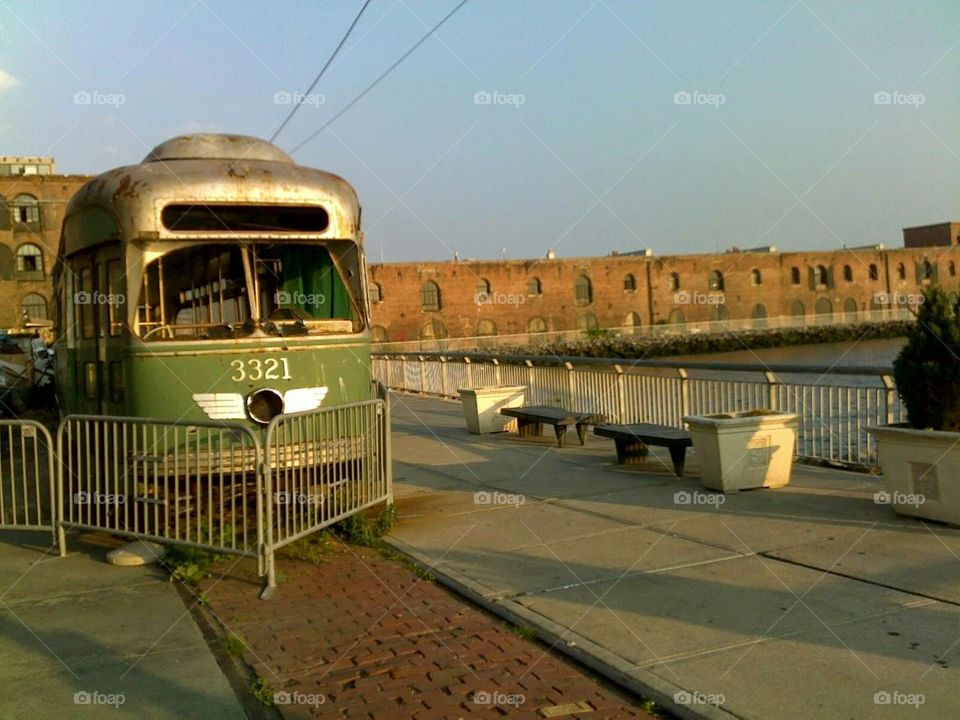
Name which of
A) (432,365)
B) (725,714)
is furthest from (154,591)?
(432,365)

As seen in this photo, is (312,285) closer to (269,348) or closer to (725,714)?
(269,348)

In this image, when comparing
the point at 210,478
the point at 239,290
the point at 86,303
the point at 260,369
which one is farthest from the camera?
the point at 86,303

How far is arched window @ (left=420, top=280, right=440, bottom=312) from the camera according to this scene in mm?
66062

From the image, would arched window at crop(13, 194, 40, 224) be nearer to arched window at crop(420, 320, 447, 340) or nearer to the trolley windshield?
arched window at crop(420, 320, 447, 340)

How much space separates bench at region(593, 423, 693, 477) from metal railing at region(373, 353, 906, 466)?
1.16 m

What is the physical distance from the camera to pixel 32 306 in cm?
6681

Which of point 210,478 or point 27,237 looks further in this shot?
point 27,237

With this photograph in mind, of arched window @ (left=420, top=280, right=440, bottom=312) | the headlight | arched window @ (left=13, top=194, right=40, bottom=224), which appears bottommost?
the headlight

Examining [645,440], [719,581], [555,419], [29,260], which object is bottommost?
[719,581]

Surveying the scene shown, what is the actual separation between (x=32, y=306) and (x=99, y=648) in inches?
2664

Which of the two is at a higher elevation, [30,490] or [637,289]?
[637,289]

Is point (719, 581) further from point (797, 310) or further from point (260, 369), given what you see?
point (797, 310)

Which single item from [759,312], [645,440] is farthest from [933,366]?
[759,312]

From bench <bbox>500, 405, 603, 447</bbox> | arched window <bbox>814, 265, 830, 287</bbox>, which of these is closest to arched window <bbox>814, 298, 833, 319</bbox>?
arched window <bbox>814, 265, 830, 287</bbox>
